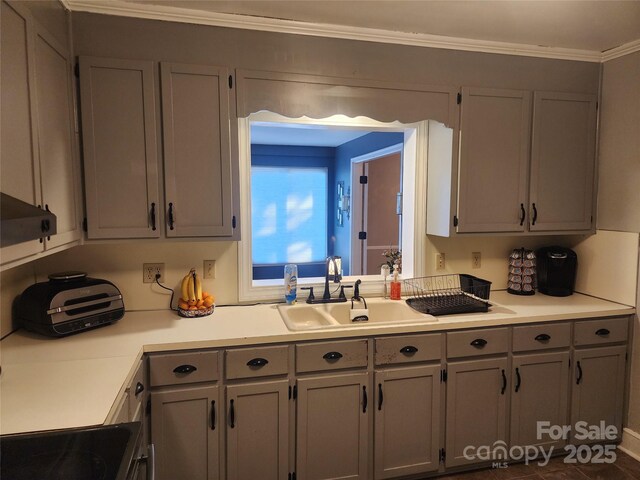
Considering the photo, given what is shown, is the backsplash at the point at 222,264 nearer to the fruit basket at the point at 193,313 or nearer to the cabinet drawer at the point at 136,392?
the fruit basket at the point at 193,313

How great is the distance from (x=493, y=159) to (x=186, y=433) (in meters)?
2.26

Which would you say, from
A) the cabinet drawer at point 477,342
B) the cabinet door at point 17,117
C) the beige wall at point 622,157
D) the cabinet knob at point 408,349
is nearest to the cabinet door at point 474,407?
the cabinet drawer at point 477,342

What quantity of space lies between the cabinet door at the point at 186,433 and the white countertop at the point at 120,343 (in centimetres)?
25

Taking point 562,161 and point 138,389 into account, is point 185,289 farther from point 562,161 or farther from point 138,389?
point 562,161

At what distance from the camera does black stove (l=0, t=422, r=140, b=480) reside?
1.09 metres

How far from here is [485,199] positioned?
262 cm

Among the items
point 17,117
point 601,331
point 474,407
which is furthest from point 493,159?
point 17,117

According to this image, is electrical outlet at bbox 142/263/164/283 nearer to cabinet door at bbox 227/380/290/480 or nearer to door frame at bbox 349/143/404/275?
cabinet door at bbox 227/380/290/480

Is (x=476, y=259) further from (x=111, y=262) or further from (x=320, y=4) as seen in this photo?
(x=111, y=262)

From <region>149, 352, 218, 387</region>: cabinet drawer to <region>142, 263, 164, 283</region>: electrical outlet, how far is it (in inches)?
26.2

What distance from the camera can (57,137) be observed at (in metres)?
1.82

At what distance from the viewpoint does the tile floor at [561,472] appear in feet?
7.85

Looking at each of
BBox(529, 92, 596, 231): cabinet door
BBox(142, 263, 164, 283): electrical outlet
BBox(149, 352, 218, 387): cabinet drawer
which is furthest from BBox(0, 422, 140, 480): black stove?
BBox(529, 92, 596, 231): cabinet door

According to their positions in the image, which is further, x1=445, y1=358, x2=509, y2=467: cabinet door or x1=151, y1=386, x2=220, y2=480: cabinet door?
x1=445, y1=358, x2=509, y2=467: cabinet door
